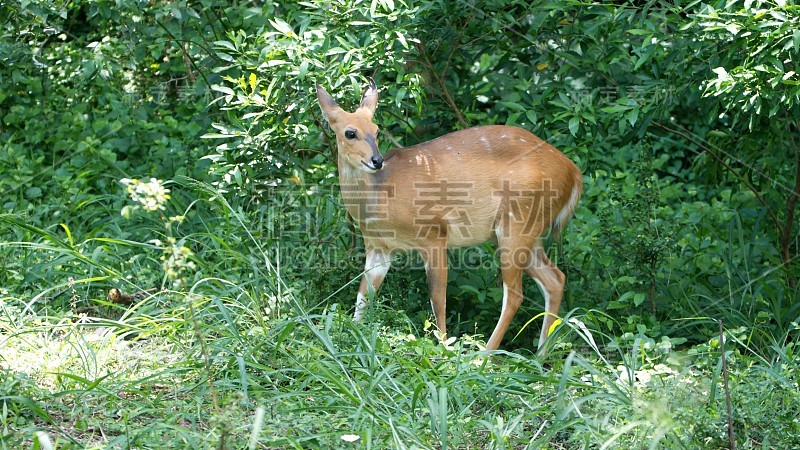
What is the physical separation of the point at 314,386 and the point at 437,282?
1.86 m

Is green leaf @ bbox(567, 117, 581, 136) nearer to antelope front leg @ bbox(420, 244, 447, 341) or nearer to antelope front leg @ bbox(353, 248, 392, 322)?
antelope front leg @ bbox(420, 244, 447, 341)

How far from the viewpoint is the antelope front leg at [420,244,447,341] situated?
6.77 metres

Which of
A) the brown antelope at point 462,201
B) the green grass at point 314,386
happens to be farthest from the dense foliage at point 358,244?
the brown antelope at point 462,201

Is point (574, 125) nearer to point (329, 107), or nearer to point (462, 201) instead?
point (462, 201)

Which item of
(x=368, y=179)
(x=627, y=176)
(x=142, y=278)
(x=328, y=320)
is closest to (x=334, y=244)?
(x=368, y=179)

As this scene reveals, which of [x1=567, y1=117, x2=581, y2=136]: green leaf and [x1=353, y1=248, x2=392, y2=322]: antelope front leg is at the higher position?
[x1=567, y1=117, x2=581, y2=136]: green leaf

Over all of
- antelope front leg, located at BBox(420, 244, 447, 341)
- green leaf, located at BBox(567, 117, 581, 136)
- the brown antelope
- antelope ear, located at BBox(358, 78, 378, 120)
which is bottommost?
antelope front leg, located at BBox(420, 244, 447, 341)

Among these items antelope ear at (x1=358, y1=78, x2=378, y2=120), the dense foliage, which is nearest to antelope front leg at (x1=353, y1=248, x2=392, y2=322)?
Result: the dense foliage

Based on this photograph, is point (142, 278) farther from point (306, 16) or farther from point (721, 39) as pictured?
point (721, 39)

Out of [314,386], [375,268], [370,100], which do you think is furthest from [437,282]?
[314,386]

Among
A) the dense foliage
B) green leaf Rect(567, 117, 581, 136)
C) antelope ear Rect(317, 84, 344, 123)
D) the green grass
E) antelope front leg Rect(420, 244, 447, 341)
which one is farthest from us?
antelope front leg Rect(420, 244, 447, 341)

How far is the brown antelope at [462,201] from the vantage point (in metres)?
Result: 6.81

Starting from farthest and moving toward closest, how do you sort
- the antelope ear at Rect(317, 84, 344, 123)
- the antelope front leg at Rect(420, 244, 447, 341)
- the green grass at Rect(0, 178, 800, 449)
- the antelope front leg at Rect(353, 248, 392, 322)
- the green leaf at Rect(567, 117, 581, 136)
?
the antelope front leg at Rect(353, 248, 392, 322), the antelope front leg at Rect(420, 244, 447, 341), the green leaf at Rect(567, 117, 581, 136), the antelope ear at Rect(317, 84, 344, 123), the green grass at Rect(0, 178, 800, 449)

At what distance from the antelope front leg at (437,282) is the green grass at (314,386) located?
0.33 meters
